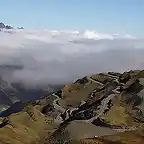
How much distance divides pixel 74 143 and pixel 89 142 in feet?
25.7

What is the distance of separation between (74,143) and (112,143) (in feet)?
61.3

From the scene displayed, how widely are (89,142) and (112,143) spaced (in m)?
11.6

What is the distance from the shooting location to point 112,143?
19912cm

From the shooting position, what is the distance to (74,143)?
7864 inches

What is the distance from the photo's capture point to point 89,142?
→ 646 ft
